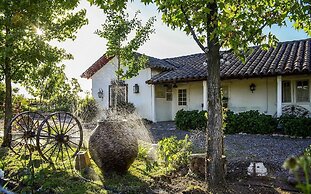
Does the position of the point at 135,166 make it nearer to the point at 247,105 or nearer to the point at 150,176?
the point at 150,176

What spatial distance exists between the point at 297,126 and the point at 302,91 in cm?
310

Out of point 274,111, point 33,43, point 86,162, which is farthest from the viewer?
point 274,111

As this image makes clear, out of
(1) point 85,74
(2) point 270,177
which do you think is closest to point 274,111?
(2) point 270,177

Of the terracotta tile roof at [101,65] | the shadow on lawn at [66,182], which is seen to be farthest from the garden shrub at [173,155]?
the terracotta tile roof at [101,65]

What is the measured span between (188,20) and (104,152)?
2755 mm

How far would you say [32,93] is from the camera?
20516 mm

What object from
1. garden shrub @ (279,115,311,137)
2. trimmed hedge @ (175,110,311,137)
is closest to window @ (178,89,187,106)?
trimmed hedge @ (175,110,311,137)

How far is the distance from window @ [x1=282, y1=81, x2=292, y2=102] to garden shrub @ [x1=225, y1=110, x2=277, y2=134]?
7.77 ft

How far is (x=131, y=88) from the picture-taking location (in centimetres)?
1734

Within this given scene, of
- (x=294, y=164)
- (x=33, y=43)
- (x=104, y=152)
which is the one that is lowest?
(x=104, y=152)

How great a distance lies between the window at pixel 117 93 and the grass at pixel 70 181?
39.4 ft

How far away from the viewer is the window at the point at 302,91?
12.1 meters

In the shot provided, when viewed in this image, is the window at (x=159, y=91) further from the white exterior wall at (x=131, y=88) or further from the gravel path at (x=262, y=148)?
the gravel path at (x=262, y=148)

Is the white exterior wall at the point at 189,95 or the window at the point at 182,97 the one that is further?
the window at the point at 182,97
